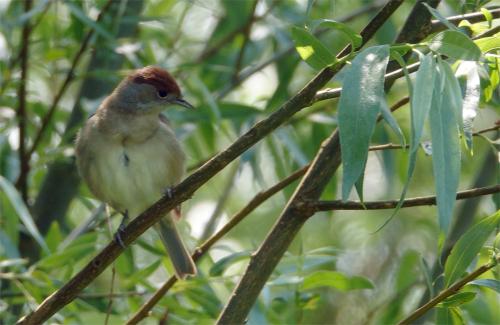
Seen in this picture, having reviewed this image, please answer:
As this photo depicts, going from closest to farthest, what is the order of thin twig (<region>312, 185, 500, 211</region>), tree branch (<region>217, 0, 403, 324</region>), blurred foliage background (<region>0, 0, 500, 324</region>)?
thin twig (<region>312, 185, 500, 211</region>) → tree branch (<region>217, 0, 403, 324</region>) → blurred foliage background (<region>0, 0, 500, 324</region>)

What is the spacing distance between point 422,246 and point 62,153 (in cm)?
186

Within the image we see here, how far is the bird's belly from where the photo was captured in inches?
164

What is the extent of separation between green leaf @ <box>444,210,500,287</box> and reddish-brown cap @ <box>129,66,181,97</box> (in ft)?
7.02

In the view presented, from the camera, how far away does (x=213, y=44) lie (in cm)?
507

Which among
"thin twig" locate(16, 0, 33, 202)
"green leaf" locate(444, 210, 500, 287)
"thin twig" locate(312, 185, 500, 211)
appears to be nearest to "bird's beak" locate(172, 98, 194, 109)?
"thin twig" locate(16, 0, 33, 202)

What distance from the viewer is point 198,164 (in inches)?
178

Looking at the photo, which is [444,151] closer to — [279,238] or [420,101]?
[420,101]

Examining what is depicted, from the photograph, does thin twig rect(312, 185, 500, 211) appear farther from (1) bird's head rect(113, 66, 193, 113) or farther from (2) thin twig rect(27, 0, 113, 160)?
(2) thin twig rect(27, 0, 113, 160)

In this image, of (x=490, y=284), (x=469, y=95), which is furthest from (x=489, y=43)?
(x=490, y=284)

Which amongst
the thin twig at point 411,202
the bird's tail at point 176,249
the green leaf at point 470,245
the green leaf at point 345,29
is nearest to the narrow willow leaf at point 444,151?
the green leaf at point 345,29

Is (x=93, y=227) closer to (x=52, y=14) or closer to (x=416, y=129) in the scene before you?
(x=52, y=14)

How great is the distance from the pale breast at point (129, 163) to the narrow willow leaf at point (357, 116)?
2383 mm

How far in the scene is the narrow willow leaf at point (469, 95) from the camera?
79.2 inches

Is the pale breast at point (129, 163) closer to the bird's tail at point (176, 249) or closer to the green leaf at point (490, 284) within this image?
the bird's tail at point (176, 249)
